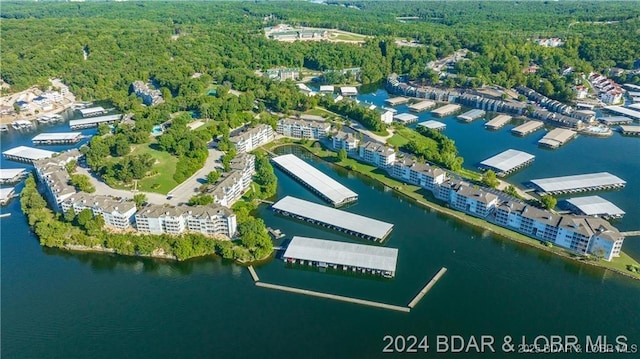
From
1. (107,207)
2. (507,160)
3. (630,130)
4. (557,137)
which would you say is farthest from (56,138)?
(630,130)

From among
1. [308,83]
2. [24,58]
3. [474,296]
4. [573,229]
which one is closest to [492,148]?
[573,229]

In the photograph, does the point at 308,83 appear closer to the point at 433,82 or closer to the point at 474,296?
the point at 433,82

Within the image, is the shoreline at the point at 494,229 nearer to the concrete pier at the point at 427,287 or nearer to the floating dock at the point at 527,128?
the concrete pier at the point at 427,287

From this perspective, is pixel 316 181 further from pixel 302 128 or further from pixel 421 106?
pixel 421 106

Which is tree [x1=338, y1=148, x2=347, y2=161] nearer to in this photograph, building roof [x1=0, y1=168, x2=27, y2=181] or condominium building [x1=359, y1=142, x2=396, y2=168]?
condominium building [x1=359, y1=142, x2=396, y2=168]

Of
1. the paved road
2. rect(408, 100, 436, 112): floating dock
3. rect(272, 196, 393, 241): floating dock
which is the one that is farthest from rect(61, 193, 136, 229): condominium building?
rect(408, 100, 436, 112): floating dock

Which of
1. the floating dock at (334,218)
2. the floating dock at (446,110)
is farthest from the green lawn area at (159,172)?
the floating dock at (446,110)
